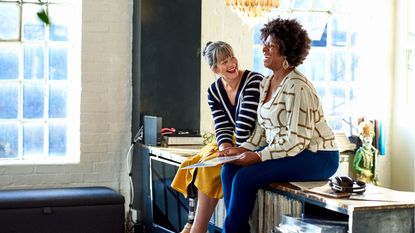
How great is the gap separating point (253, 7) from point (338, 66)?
180cm

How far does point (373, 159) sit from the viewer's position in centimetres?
653

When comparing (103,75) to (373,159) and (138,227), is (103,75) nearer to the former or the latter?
(138,227)

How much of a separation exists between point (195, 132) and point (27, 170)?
1.37 metres

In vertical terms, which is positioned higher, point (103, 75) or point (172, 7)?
point (172, 7)

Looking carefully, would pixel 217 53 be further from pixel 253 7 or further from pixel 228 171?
pixel 253 7

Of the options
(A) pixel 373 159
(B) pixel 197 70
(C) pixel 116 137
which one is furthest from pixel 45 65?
(A) pixel 373 159

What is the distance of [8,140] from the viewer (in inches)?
231

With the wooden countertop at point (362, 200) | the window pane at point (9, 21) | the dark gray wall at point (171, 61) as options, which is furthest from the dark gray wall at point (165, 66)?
the wooden countertop at point (362, 200)

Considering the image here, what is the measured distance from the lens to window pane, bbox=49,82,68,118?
5.96 metres

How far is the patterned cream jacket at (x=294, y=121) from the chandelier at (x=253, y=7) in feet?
5.70

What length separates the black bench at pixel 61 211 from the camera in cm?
508

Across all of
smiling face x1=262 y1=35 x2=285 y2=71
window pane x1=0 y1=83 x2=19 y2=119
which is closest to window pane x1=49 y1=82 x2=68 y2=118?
window pane x1=0 y1=83 x2=19 y2=119

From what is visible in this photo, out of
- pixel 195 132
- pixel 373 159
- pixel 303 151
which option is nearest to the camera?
pixel 303 151

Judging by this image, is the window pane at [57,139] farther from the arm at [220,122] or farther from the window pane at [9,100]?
the arm at [220,122]
